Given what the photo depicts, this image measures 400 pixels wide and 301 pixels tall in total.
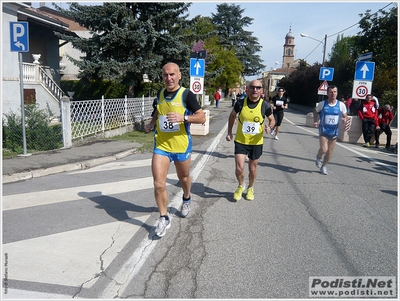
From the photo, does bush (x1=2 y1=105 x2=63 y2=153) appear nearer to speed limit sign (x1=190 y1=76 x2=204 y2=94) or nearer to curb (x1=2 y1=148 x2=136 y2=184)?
curb (x1=2 y1=148 x2=136 y2=184)

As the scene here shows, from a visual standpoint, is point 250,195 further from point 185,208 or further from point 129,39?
point 129,39

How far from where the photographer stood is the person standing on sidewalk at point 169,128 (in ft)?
14.6

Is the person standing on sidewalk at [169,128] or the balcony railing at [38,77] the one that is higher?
the balcony railing at [38,77]

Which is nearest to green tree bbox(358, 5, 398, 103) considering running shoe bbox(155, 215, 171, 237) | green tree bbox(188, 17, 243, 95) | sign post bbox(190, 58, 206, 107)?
green tree bbox(188, 17, 243, 95)

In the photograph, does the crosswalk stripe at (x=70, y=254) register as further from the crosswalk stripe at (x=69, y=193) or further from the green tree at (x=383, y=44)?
the green tree at (x=383, y=44)

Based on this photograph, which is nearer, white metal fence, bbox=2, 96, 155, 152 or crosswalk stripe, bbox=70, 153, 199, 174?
crosswalk stripe, bbox=70, 153, 199, 174

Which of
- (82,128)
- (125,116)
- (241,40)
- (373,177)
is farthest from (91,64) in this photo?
(241,40)

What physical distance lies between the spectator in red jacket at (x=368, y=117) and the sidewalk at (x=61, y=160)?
8.42 m

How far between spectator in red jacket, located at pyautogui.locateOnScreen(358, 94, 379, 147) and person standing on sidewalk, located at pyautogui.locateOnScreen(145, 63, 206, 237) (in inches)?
426

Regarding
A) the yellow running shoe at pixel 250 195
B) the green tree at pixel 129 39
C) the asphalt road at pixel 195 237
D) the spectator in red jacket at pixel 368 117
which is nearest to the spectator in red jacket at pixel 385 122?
the spectator in red jacket at pixel 368 117

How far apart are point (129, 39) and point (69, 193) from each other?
45.7ft

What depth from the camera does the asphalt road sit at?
3439mm

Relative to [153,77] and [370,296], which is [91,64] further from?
[370,296]

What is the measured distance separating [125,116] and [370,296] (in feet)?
41.8
